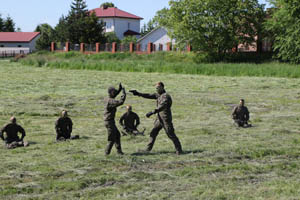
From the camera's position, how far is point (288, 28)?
50656 millimetres

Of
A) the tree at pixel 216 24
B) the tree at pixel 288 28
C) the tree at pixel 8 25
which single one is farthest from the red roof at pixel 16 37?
the tree at pixel 288 28

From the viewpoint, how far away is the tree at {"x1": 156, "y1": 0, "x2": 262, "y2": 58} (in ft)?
178

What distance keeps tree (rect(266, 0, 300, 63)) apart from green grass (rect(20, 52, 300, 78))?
1.70 meters

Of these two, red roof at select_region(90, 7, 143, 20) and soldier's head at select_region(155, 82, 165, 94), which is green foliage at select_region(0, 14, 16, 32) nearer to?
red roof at select_region(90, 7, 143, 20)

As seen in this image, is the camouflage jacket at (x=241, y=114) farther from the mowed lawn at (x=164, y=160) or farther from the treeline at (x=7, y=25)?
the treeline at (x=7, y=25)

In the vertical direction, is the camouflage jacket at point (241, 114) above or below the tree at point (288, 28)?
below

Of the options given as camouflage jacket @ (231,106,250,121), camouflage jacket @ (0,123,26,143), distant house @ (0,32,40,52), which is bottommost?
camouflage jacket @ (0,123,26,143)

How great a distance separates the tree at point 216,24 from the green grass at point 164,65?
8.18 ft

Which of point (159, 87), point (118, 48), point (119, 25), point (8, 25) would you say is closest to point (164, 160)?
point (159, 87)

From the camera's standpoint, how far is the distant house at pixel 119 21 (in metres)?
113

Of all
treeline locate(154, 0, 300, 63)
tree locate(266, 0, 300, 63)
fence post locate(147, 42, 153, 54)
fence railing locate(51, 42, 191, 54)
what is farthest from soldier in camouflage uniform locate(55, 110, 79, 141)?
fence post locate(147, 42, 153, 54)

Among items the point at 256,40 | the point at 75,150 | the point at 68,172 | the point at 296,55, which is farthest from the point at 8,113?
the point at 256,40

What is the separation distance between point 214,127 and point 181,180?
7.01m

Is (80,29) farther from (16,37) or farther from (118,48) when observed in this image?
(16,37)
